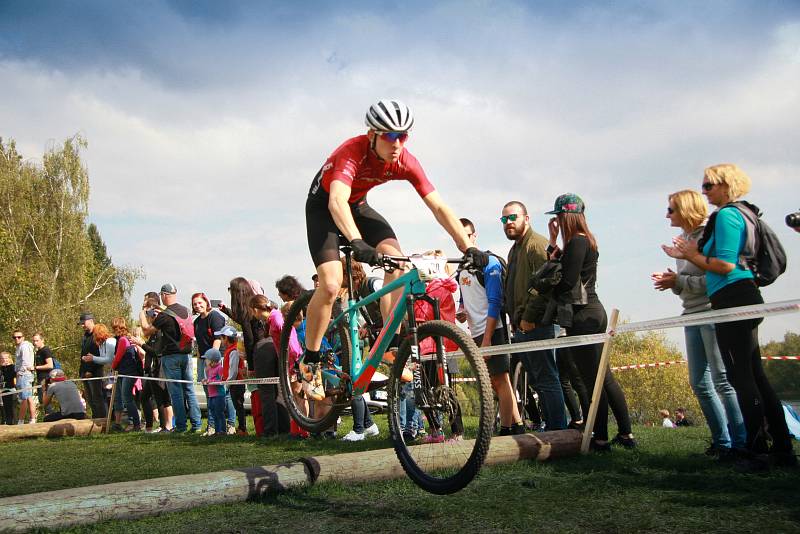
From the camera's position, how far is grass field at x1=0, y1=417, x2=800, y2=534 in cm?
397

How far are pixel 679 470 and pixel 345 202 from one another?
10.4 ft

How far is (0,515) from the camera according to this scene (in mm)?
4152

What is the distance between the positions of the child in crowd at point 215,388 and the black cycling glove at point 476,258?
734cm

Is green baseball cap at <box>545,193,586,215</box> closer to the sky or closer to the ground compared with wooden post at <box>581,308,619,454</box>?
closer to the sky

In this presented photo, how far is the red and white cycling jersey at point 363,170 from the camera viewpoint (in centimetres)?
526

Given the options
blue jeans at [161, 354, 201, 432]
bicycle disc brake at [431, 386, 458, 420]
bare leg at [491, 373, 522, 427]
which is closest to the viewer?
bicycle disc brake at [431, 386, 458, 420]

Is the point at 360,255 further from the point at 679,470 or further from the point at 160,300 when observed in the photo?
the point at 160,300

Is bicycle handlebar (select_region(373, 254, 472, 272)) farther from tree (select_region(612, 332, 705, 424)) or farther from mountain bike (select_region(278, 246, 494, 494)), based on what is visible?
tree (select_region(612, 332, 705, 424))

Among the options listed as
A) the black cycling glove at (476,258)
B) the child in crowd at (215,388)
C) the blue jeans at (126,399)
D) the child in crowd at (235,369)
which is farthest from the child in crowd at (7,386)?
the black cycling glove at (476,258)

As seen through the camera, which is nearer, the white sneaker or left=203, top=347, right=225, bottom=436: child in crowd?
the white sneaker

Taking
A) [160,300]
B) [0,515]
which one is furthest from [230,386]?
[0,515]

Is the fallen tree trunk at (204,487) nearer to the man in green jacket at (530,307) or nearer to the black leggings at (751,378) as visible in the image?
the man in green jacket at (530,307)

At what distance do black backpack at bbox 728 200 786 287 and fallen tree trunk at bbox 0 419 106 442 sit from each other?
11707 millimetres

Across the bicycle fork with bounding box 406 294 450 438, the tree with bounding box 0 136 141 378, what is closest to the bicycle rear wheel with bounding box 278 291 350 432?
the bicycle fork with bounding box 406 294 450 438
